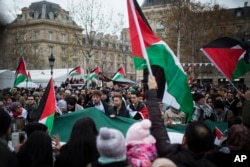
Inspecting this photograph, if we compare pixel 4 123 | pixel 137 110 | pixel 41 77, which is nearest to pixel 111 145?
pixel 4 123

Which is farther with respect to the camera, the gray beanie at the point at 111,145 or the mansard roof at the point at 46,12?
the mansard roof at the point at 46,12

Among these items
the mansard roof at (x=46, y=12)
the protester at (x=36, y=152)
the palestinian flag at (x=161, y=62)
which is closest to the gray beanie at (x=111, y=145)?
Answer: the protester at (x=36, y=152)

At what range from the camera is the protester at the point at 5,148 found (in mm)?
3305

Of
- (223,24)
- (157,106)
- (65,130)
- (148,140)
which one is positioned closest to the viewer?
(148,140)

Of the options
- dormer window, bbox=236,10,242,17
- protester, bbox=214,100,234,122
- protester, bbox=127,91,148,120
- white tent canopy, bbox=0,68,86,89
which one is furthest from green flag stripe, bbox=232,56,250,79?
dormer window, bbox=236,10,242,17

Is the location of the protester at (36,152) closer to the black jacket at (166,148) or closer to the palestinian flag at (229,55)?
the black jacket at (166,148)

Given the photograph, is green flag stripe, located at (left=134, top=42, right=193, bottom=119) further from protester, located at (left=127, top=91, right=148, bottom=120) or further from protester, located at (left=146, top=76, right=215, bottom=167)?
protester, located at (left=127, top=91, right=148, bottom=120)

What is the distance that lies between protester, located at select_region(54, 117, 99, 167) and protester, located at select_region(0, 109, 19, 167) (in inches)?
18.7

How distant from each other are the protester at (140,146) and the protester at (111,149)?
0.26 meters

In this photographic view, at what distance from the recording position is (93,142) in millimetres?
3688

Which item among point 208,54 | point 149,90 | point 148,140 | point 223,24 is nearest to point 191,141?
point 148,140

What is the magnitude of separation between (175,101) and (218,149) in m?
0.97

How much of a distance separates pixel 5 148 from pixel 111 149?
1.01 m

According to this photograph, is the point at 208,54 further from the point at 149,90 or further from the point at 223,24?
the point at 223,24
